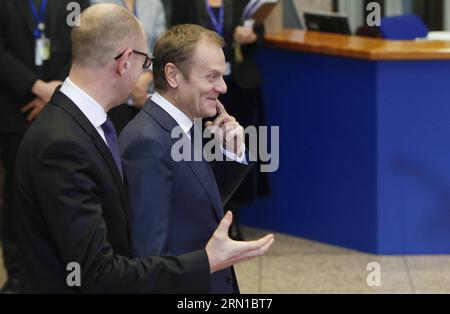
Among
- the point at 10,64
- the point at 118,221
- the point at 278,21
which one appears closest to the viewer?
the point at 118,221

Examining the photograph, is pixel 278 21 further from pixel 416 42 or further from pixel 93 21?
pixel 93 21

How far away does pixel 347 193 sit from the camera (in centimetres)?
655

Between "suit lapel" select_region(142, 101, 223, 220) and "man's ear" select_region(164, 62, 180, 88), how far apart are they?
0.08m

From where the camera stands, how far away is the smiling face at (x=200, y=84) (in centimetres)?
312

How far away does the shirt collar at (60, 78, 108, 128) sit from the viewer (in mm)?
2732

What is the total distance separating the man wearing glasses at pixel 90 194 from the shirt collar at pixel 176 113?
27 cm

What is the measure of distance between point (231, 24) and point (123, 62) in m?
3.59

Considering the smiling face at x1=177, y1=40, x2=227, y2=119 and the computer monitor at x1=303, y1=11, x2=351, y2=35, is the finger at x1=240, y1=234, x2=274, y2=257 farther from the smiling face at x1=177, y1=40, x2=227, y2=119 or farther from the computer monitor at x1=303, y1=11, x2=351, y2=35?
the computer monitor at x1=303, y1=11, x2=351, y2=35

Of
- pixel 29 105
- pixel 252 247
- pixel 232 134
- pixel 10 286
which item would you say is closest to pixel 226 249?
pixel 252 247

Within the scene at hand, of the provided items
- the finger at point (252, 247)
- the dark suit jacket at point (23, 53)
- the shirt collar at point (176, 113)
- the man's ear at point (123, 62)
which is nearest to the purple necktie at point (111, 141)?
the man's ear at point (123, 62)

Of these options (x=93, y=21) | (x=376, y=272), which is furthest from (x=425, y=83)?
(x=93, y=21)

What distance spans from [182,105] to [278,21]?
4.03m

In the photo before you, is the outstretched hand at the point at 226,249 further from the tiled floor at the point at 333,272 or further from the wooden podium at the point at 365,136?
the wooden podium at the point at 365,136

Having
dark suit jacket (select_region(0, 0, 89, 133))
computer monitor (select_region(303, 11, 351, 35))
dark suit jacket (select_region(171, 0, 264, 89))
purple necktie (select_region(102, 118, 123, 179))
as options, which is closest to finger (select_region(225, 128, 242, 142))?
purple necktie (select_region(102, 118, 123, 179))
